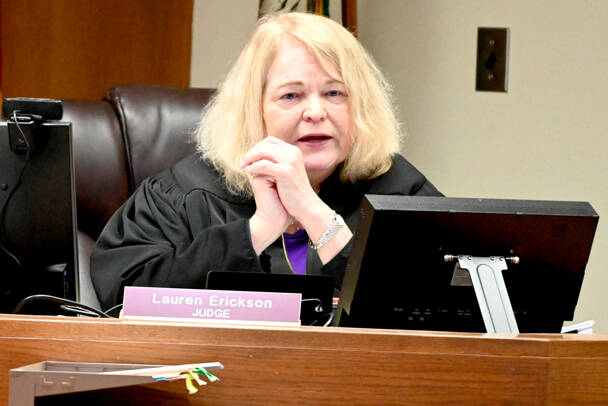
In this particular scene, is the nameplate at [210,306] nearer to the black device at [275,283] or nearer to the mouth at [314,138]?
the black device at [275,283]

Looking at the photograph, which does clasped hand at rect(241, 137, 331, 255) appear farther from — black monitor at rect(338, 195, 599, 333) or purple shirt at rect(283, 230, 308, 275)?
black monitor at rect(338, 195, 599, 333)

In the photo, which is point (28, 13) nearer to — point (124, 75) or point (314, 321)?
point (124, 75)

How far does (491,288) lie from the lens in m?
1.07

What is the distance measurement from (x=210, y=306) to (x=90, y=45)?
2440mm

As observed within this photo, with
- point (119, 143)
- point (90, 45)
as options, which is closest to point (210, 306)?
point (119, 143)

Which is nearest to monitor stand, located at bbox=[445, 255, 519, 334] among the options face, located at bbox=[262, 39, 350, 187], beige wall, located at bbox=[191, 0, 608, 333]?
face, located at bbox=[262, 39, 350, 187]

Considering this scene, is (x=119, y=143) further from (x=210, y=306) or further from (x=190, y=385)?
(x=190, y=385)

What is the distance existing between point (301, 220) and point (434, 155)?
1.12 meters

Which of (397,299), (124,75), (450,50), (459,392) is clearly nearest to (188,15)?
(124,75)

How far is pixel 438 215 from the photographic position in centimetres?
103

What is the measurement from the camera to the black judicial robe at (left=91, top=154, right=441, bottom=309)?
159 centimetres

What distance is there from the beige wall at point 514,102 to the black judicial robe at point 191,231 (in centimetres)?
Result: 61

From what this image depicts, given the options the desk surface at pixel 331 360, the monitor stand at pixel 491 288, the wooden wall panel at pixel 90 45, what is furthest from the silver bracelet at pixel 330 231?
the wooden wall panel at pixel 90 45

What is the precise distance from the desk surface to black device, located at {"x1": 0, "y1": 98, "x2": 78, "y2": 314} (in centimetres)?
33
